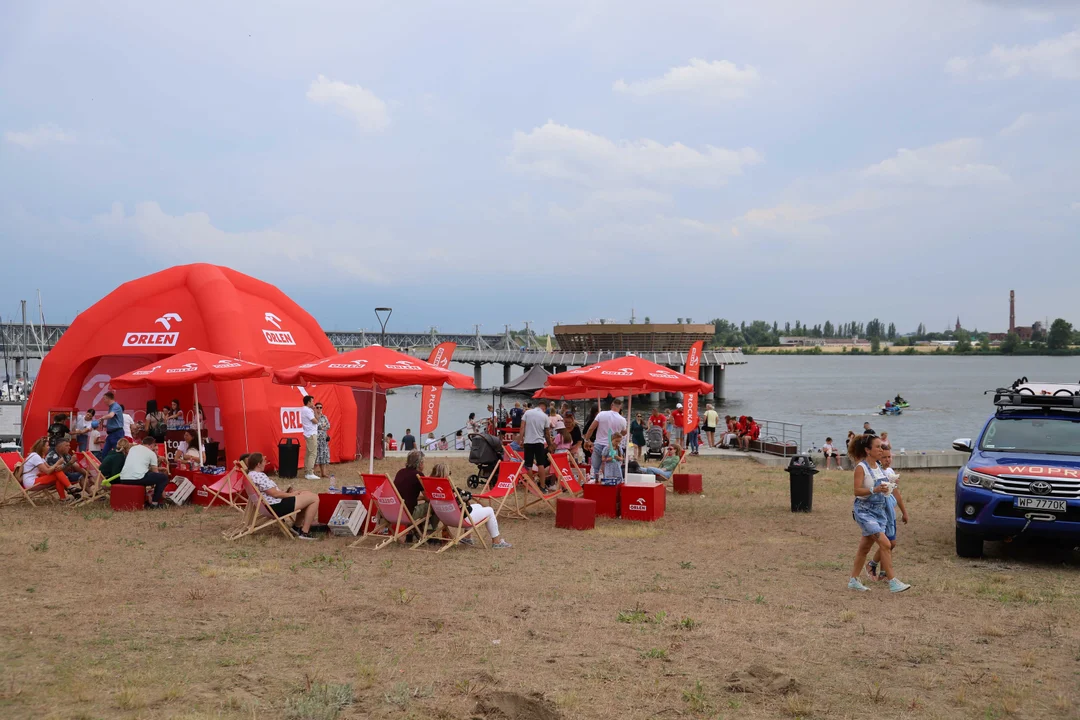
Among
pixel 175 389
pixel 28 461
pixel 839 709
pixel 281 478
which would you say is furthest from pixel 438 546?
→ pixel 175 389

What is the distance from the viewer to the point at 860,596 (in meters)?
6.98

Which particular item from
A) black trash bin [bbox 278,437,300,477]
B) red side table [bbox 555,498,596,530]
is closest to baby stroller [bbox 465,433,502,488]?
red side table [bbox 555,498,596,530]

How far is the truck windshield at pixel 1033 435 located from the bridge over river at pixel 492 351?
52642 millimetres

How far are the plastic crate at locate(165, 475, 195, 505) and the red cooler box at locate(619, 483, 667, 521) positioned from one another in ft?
19.0

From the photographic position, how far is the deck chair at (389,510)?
9.11 metres

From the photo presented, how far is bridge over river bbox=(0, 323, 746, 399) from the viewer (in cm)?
6988

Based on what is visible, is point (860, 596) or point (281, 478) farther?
point (281, 478)

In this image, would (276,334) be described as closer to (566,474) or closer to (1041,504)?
(566,474)

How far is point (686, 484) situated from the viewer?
538 inches

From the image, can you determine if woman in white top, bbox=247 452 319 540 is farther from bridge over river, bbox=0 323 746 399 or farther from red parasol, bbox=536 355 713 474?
bridge over river, bbox=0 323 746 399

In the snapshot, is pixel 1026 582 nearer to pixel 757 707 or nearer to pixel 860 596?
pixel 860 596

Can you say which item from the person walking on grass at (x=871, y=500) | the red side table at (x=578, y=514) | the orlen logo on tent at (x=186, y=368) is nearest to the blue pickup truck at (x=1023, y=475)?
the person walking on grass at (x=871, y=500)

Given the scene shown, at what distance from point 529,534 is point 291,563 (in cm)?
287

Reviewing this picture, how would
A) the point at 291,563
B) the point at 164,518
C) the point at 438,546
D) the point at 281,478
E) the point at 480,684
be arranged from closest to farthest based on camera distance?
1. the point at 480,684
2. the point at 291,563
3. the point at 438,546
4. the point at 164,518
5. the point at 281,478
